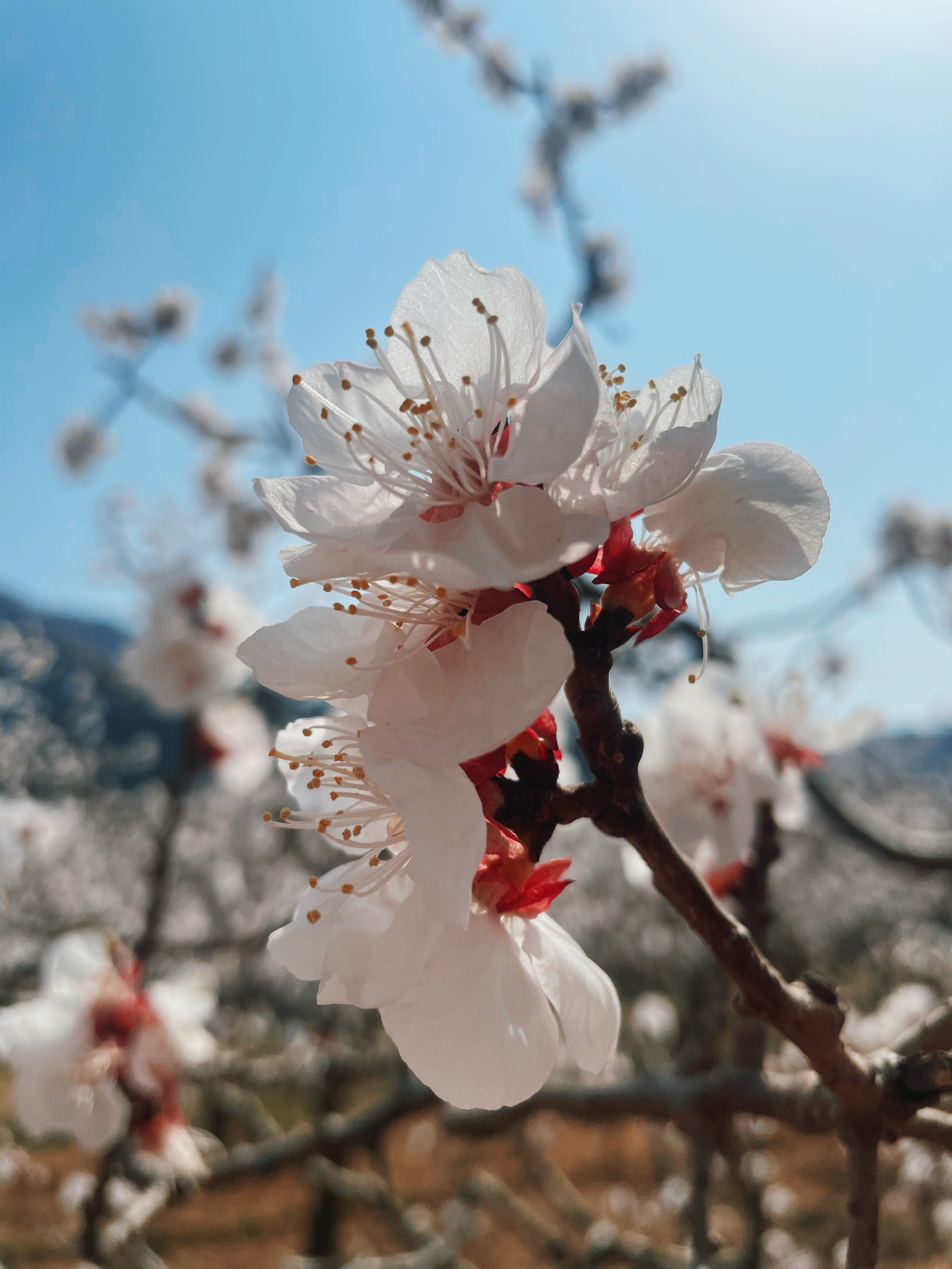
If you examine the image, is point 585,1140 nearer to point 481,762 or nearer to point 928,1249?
point 928,1249

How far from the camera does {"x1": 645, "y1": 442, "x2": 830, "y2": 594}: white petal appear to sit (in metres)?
0.54

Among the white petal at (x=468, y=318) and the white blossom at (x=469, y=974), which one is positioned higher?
the white petal at (x=468, y=318)

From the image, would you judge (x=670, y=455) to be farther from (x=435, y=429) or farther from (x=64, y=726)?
(x=64, y=726)

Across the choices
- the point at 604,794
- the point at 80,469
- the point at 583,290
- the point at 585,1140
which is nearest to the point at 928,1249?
the point at 585,1140

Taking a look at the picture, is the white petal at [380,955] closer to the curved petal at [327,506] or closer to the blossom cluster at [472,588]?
the blossom cluster at [472,588]

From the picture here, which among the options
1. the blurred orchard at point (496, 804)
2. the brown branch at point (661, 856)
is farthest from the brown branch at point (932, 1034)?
the brown branch at point (661, 856)

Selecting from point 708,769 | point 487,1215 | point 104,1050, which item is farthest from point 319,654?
point 487,1215

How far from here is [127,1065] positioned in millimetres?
1568

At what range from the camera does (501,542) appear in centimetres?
46

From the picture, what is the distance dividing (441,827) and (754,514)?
30 cm

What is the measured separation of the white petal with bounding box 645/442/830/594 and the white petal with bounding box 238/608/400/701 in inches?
8.0

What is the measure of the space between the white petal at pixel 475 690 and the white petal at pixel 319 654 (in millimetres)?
40

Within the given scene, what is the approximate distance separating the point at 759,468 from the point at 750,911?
1048 mm

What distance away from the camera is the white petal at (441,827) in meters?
0.43
